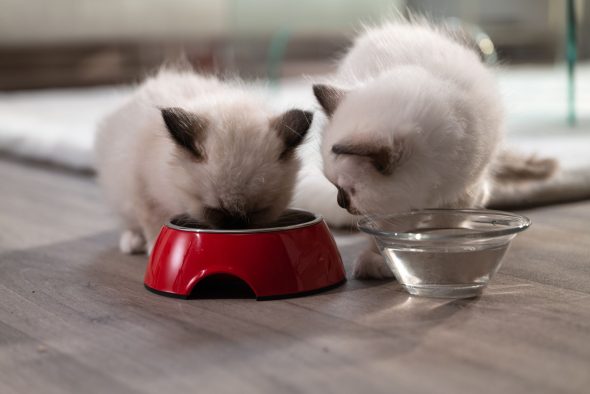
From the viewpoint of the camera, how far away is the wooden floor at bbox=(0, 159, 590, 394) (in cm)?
135

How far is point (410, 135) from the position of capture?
1.72 meters

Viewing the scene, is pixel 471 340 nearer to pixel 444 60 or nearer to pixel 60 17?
pixel 444 60

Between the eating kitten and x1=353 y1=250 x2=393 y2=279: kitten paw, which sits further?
x1=353 y1=250 x2=393 y2=279: kitten paw

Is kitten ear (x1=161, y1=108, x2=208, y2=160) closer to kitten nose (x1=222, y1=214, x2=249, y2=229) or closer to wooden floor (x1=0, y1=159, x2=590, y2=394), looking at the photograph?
kitten nose (x1=222, y1=214, x2=249, y2=229)

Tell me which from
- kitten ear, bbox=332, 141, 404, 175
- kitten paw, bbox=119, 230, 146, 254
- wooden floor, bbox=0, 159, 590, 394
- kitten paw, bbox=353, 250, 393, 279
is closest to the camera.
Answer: wooden floor, bbox=0, 159, 590, 394

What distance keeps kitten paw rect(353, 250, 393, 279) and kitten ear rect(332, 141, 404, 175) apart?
33cm

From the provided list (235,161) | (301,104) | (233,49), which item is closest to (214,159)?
(235,161)

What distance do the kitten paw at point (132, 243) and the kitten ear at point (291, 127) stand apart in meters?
0.64

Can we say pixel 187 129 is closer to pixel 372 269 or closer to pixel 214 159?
pixel 214 159

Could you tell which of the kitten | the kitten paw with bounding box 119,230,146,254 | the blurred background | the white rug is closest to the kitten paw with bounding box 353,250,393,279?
the kitten

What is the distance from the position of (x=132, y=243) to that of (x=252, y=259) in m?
0.66

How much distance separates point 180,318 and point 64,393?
40 centimetres

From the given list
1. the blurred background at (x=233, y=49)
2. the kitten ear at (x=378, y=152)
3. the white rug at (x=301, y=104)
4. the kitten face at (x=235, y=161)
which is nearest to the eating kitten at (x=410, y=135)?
the kitten ear at (x=378, y=152)

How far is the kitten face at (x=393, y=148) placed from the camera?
1713 mm
